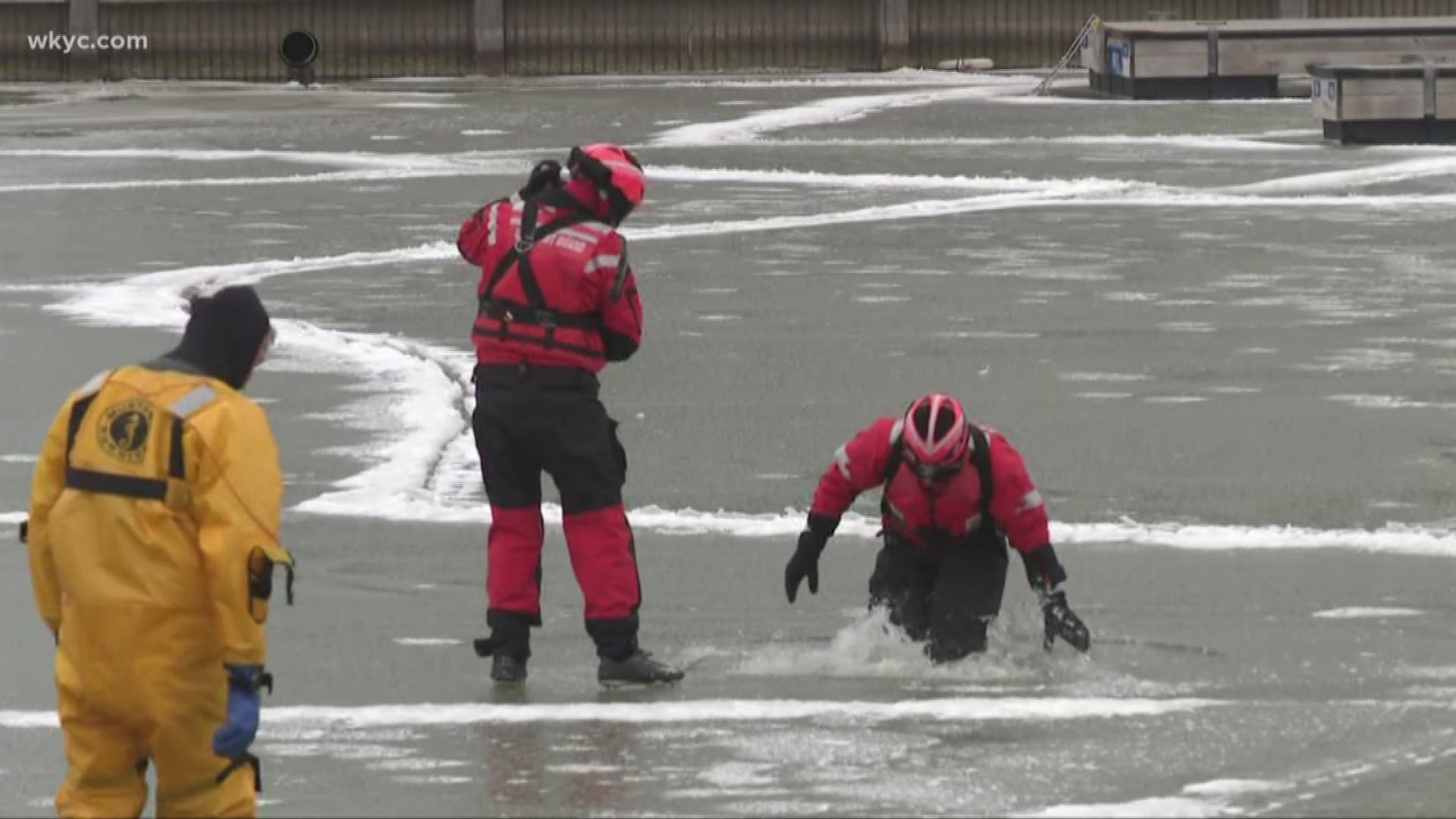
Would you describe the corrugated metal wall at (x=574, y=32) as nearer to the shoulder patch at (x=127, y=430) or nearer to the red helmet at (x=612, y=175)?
the red helmet at (x=612, y=175)

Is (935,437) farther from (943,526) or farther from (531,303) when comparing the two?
(531,303)

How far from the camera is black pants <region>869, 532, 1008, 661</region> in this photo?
8.79 metres

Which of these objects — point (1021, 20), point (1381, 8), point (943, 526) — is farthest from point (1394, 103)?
point (943, 526)

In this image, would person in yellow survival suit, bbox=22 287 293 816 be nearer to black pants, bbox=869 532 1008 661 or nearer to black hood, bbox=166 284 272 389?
black hood, bbox=166 284 272 389

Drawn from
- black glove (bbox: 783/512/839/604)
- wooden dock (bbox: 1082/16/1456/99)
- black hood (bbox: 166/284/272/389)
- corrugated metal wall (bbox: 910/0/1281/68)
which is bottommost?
black glove (bbox: 783/512/839/604)

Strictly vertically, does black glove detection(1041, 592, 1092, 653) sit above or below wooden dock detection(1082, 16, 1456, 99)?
below

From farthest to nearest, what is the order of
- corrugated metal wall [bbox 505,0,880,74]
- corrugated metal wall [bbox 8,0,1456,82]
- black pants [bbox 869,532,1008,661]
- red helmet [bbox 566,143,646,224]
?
1. corrugated metal wall [bbox 505,0,880,74]
2. corrugated metal wall [bbox 8,0,1456,82]
3. black pants [bbox 869,532,1008,661]
4. red helmet [bbox 566,143,646,224]

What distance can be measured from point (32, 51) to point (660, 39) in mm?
8999

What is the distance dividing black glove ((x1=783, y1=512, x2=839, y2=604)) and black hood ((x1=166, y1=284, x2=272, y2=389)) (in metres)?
2.92

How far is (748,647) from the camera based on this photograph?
29.6 ft

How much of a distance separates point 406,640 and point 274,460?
3.24 metres

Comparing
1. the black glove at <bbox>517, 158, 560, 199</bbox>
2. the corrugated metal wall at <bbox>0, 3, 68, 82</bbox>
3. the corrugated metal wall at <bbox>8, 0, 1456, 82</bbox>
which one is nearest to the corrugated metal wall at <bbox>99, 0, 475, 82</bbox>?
the corrugated metal wall at <bbox>8, 0, 1456, 82</bbox>

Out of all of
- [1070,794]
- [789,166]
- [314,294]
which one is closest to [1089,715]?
[1070,794]

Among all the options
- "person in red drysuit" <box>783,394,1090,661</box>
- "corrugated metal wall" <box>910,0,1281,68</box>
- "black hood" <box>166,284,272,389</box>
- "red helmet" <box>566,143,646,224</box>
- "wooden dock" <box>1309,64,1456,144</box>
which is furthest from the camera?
"corrugated metal wall" <box>910,0,1281,68</box>
